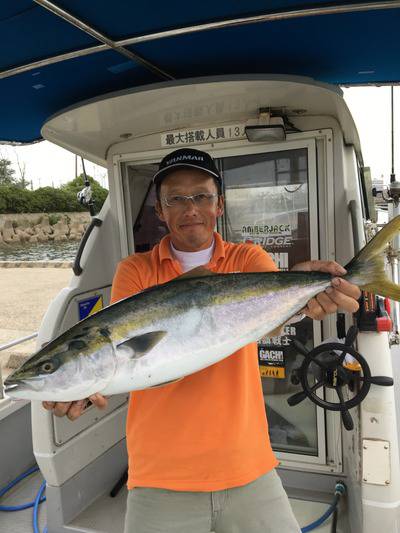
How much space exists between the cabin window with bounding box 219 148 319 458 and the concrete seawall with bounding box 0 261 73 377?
3148mm

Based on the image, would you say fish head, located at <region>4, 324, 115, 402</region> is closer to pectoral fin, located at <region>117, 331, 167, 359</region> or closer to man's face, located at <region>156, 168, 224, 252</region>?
pectoral fin, located at <region>117, 331, 167, 359</region>

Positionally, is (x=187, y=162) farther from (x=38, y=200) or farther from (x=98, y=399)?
(x=38, y=200)

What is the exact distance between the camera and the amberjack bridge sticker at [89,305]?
334 cm

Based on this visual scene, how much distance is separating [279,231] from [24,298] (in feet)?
47.6

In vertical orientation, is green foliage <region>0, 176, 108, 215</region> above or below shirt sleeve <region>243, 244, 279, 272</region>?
above

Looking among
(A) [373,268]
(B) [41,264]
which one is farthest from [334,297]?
(B) [41,264]

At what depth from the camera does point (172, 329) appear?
4.86 ft

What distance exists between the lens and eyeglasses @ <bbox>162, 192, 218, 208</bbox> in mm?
1953

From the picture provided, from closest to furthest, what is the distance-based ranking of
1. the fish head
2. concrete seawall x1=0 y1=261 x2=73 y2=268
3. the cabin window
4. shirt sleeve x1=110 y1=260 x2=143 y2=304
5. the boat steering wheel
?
the fish head, shirt sleeve x1=110 y1=260 x2=143 y2=304, the boat steering wheel, the cabin window, concrete seawall x1=0 y1=261 x2=73 y2=268

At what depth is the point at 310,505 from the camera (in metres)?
3.31

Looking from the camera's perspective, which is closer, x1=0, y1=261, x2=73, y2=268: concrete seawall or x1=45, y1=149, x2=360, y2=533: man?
x1=45, y1=149, x2=360, y2=533: man

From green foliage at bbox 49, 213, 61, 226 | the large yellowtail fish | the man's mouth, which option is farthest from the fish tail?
green foliage at bbox 49, 213, 61, 226

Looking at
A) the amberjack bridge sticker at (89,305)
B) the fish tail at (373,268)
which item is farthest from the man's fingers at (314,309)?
the amberjack bridge sticker at (89,305)

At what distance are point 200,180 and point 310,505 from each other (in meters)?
2.80
